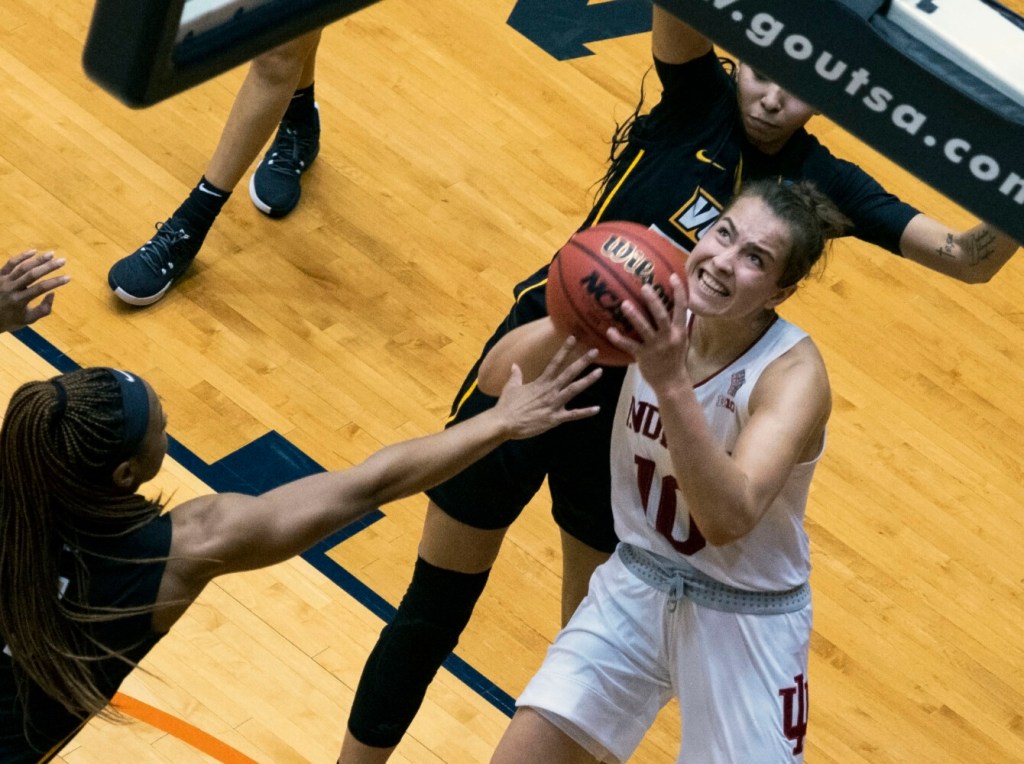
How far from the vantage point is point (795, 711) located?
124 inches

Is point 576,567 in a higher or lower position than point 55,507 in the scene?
lower

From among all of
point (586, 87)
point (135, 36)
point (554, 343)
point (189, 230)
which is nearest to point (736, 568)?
point (554, 343)

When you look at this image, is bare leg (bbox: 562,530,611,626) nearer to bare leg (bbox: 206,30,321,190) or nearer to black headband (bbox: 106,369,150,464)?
black headband (bbox: 106,369,150,464)

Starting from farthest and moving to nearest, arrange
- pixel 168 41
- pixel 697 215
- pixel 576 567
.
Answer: pixel 576 567 → pixel 697 215 → pixel 168 41

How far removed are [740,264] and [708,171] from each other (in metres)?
0.42

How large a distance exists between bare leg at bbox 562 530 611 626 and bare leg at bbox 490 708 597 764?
1.82 ft

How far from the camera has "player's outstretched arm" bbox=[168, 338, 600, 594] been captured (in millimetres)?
2635

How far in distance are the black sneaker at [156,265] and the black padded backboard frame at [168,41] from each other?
3.25 m

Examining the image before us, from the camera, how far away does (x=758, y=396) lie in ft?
9.79

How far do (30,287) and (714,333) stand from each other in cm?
125

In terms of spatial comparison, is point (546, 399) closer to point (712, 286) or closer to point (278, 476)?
point (712, 286)

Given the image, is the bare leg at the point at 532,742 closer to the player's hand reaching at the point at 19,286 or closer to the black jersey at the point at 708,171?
the black jersey at the point at 708,171

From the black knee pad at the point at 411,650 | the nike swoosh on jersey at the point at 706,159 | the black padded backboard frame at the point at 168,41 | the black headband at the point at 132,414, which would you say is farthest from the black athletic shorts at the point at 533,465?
the black padded backboard frame at the point at 168,41

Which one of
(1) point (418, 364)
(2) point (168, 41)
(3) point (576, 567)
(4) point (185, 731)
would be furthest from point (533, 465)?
(2) point (168, 41)
